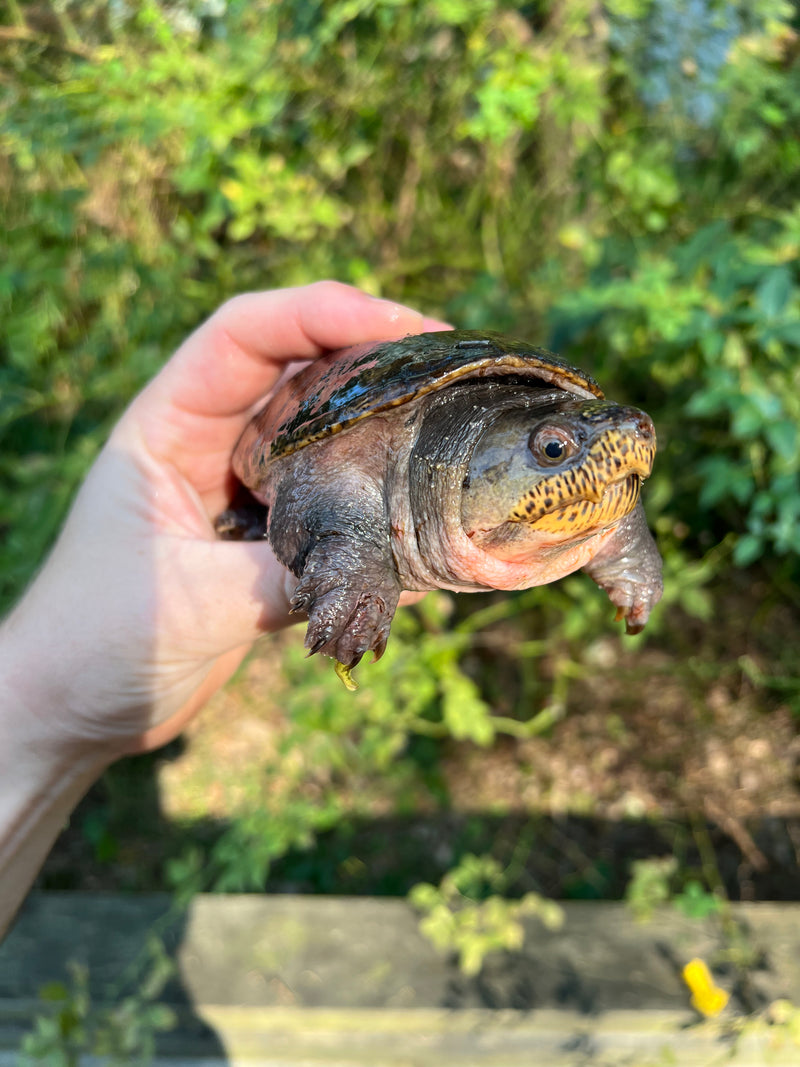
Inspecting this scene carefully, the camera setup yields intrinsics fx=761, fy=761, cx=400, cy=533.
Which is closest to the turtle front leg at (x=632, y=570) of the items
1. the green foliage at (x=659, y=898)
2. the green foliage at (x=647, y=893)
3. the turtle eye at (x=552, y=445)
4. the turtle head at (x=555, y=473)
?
the turtle head at (x=555, y=473)

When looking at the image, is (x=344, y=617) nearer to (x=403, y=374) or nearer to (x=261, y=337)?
A: (x=403, y=374)

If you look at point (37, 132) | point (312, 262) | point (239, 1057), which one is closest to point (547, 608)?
point (312, 262)

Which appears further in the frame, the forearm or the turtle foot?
the forearm

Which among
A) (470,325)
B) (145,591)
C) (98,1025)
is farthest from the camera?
(470,325)

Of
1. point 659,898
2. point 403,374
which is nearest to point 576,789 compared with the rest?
point 659,898

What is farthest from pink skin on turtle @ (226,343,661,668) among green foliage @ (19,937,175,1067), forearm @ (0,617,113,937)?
green foliage @ (19,937,175,1067)

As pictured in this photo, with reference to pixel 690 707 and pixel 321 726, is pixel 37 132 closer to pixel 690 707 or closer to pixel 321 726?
pixel 321 726

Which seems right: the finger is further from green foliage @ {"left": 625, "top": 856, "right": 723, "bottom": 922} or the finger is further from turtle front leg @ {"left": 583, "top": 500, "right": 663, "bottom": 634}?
green foliage @ {"left": 625, "top": 856, "right": 723, "bottom": 922}
